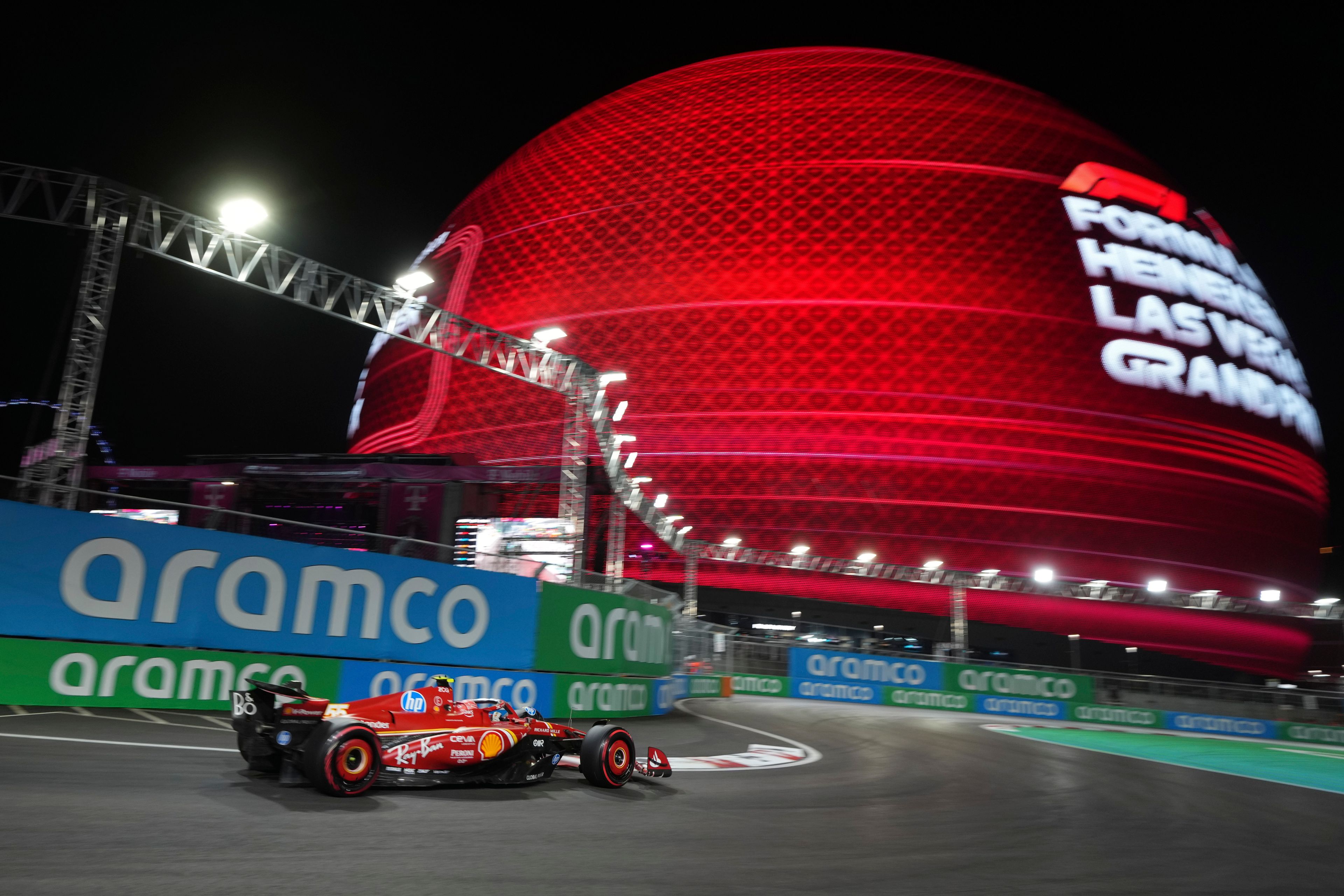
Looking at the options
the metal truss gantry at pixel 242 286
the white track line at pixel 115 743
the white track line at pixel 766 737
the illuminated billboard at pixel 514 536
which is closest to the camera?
the white track line at pixel 115 743

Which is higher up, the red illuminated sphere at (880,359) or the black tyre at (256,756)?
the red illuminated sphere at (880,359)

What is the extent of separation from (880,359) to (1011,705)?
762 inches

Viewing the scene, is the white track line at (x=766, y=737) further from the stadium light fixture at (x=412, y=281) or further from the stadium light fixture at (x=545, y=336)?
the stadium light fixture at (x=412, y=281)

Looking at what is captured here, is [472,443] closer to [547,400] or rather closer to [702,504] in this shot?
[547,400]

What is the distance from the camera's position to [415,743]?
7215mm

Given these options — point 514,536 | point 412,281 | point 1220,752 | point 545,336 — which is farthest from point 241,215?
point 1220,752

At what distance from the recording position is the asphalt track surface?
4465 millimetres

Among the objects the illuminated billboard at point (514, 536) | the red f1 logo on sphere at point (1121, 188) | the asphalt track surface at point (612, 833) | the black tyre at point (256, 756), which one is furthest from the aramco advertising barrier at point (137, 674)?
the red f1 logo on sphere at point (1121, 188)

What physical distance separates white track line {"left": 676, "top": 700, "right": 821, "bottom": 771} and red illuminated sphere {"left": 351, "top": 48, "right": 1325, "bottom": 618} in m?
24.7

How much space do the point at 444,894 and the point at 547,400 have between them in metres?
45.9

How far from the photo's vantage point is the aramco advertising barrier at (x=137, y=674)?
911 centimetres

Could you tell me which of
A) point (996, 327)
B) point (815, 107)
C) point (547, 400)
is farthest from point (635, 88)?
point (996, 327)

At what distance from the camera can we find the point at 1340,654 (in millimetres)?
57344

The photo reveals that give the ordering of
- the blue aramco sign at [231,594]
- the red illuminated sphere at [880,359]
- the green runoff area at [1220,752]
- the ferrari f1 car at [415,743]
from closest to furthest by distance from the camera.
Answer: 1. the ferrari f1 car at [415,743]
2. the blue aramco sign at [231,594]
3. the green runoff area at [1220,752]
4. the red illuminated sphere at [880,359]
